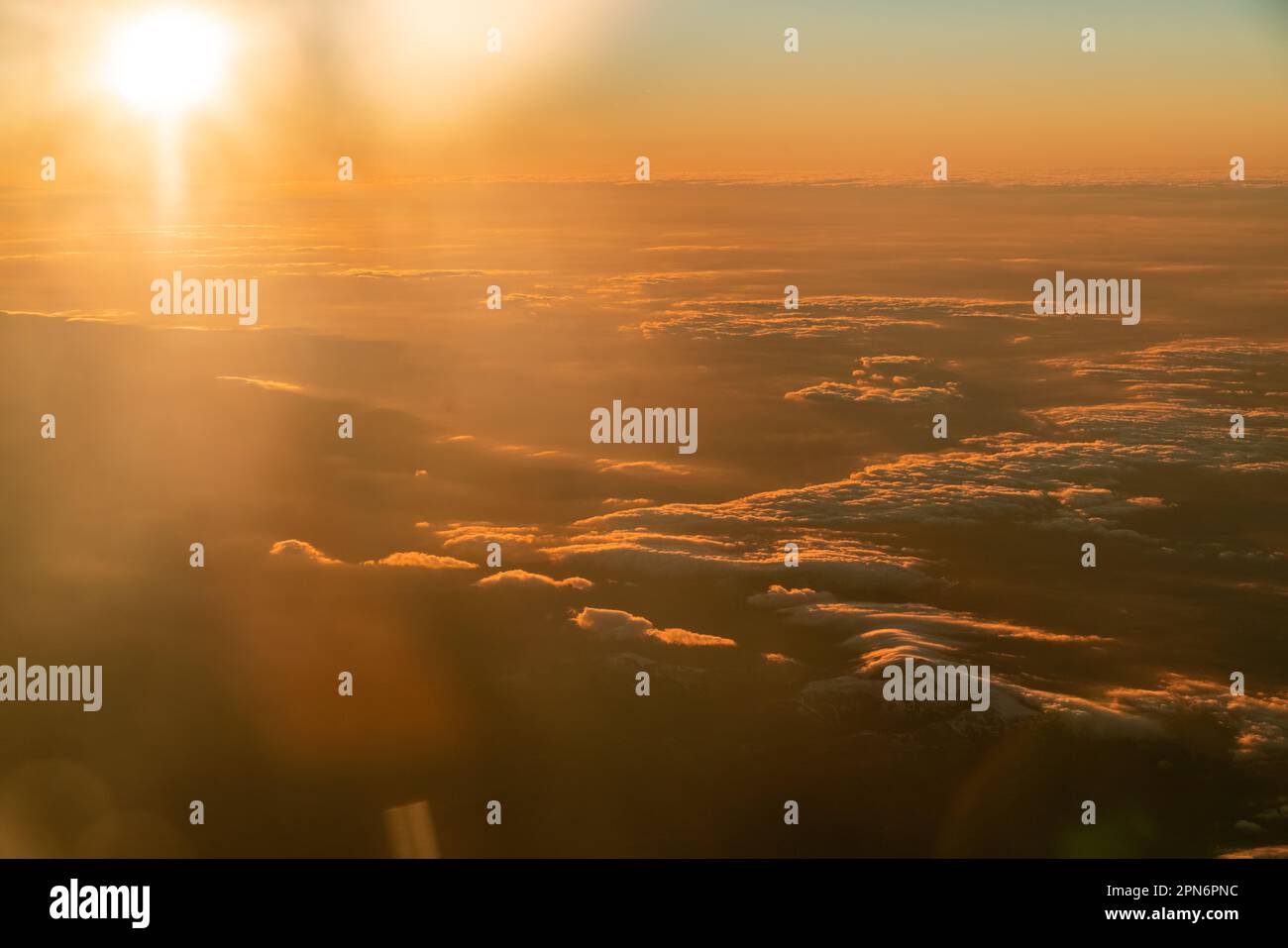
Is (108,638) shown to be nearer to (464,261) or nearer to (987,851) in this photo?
(987,851)

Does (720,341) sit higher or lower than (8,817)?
higher

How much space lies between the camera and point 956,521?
4950 centimetres

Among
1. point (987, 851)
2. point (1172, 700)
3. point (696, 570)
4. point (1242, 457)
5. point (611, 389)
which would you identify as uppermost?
point (611, 389)

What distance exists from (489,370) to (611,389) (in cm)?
1160

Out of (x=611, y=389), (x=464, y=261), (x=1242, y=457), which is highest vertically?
(x=464, y=261)

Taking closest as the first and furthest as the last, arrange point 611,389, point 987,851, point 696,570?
point 987,851 < point 696,570 < point 611,389

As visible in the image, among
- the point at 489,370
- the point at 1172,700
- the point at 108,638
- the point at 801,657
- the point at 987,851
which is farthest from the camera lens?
the point at 489,370

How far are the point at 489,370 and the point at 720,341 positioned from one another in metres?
22.5

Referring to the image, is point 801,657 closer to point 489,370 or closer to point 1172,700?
point 1172,700

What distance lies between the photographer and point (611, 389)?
86812 mm

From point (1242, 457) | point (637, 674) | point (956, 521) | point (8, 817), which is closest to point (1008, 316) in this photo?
point (1242, 457)

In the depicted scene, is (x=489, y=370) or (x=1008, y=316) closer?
(x=489, y=370)

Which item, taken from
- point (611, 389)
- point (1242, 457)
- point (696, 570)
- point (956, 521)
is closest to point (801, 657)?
point (696, 570)

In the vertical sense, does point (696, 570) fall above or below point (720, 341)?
below
